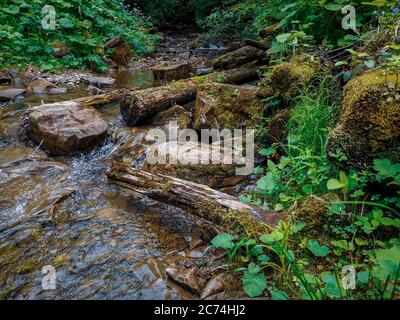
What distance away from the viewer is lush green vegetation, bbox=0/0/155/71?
26.1 ft

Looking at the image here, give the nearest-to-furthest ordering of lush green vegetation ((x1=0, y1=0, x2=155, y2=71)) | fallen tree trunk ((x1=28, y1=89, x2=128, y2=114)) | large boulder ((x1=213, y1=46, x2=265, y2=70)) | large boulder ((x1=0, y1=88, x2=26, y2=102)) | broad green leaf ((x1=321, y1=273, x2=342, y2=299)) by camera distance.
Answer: broad green leaf ((x1=321, y1=273, x2=342, y2=299)) < fallen tree trunk ((x1=28, y1=89, x2=128, y2=114)) < large boulder ((x1=0, y1=88, x2=26, y2=102)) < large boulder ((x1=213, y1=46, x2=265, y2=70)) < lush green vegetation ((x1=0, y1=0, x2=155, y2=71))

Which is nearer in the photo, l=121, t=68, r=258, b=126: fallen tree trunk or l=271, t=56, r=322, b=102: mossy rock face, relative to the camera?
l=271, t=56, r=322, b=102: mossy rock face

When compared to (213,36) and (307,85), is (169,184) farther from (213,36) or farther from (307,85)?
(213,36)

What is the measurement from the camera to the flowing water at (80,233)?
206 centimetres

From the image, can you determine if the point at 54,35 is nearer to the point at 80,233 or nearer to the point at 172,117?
the point at 172,117

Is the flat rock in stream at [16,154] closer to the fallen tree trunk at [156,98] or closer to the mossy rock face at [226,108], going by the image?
the fallen tree trunk at [156,98]

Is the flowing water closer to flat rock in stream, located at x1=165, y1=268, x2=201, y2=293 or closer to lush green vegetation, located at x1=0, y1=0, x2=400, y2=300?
flat rock in stream, located at x1=165, y1=268, x2=201, y2=293

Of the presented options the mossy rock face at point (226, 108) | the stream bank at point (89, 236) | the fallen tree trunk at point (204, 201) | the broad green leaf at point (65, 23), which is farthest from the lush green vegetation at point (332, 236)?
the broad green leaf at point (65, 23)

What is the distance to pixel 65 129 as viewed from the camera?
4191 millimetres

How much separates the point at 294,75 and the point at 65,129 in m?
3.02

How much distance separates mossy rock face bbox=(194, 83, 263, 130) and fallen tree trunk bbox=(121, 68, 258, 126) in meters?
0.85

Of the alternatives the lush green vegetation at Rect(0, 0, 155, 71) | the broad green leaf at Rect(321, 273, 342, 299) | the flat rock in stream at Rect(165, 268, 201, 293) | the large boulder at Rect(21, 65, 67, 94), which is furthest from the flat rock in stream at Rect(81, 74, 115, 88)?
the broad green leaf at Rect(321, 273, 342, 299)

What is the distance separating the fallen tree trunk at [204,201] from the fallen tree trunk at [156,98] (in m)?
1.91
